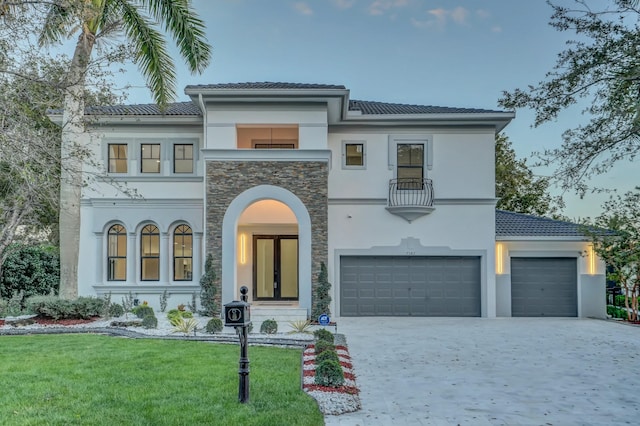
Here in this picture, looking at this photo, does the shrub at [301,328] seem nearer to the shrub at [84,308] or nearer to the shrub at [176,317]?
the shrub at [176,317]

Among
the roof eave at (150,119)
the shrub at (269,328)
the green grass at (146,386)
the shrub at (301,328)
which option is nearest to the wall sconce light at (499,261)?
the shrub at (301,328)

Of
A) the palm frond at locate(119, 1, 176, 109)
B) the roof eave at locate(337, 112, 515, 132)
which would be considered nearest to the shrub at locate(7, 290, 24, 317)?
the palm frond at locate(119, 1, 176, 109)

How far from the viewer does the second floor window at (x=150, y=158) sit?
17453 millimetres

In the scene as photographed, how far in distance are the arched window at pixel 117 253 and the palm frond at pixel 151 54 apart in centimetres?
510

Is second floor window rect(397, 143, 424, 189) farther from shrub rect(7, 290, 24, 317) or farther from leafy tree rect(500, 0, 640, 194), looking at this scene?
shrub rect(7, 290, 24, 317)

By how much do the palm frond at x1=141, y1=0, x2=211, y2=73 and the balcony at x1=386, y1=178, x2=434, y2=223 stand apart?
751 cm

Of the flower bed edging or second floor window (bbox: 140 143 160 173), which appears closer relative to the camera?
the flower bed edging

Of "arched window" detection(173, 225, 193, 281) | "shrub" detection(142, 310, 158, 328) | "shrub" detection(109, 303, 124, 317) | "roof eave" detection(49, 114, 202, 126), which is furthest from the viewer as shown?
"arched window" detection(173, 225, 193, 281)

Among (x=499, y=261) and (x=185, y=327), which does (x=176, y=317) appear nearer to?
(x=185, y=327)

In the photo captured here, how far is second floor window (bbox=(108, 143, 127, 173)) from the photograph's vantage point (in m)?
17.5

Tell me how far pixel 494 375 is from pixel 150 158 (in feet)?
45.0

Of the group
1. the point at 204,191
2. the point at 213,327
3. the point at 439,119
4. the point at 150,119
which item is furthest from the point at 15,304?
the point at 439,119

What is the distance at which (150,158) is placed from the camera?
17500mm

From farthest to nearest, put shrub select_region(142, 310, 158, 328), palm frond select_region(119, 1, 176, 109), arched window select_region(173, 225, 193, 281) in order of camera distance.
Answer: arched window select_region(173, 225, 193, 281)
palm frond select_region(119, 1, 176, 109)
shrub select_region(142, 310, 158, 328)
